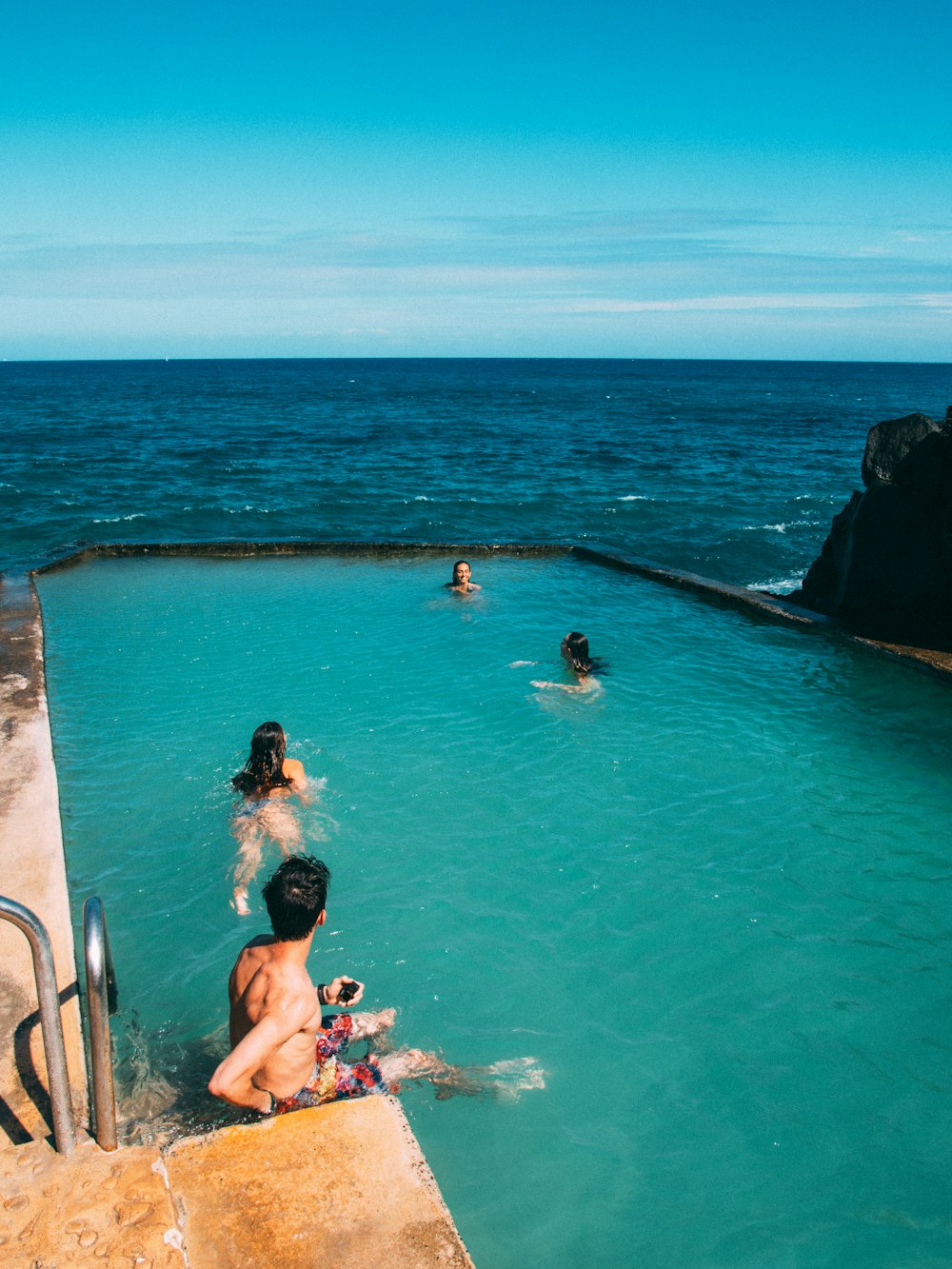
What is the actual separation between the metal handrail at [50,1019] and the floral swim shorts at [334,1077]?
35.4 inches

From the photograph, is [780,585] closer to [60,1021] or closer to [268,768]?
[268,768]

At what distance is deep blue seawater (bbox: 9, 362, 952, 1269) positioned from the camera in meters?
4.10

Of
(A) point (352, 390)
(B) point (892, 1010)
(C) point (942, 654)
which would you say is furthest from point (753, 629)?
(A) point (352, 390)

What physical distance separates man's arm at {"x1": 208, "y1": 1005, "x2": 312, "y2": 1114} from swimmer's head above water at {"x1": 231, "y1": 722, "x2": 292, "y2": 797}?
3.04m

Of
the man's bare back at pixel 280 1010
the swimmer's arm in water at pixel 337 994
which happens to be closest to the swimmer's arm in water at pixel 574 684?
the swimmer's arm in water at pixel 337 994

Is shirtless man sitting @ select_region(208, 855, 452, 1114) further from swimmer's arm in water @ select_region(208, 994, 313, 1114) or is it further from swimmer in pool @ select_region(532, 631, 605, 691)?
swimmer in pool @ select_region(532, 631, 605, 691)

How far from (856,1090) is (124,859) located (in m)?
4.96

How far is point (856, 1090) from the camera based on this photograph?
14.9 feet

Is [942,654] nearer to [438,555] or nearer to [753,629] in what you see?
[753,629]

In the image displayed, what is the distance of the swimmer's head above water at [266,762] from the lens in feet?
21.7

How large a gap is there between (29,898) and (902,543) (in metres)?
10.6

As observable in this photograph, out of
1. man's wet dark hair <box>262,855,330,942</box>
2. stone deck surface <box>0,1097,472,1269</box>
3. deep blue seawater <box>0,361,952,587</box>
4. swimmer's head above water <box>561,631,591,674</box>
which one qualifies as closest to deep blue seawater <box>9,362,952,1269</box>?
swimmer's head above water <box>561,631,591,674</box>

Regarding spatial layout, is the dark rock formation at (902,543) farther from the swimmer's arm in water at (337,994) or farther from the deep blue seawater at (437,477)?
the swimmer's arm in water at (337,994)

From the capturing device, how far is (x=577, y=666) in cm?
986
